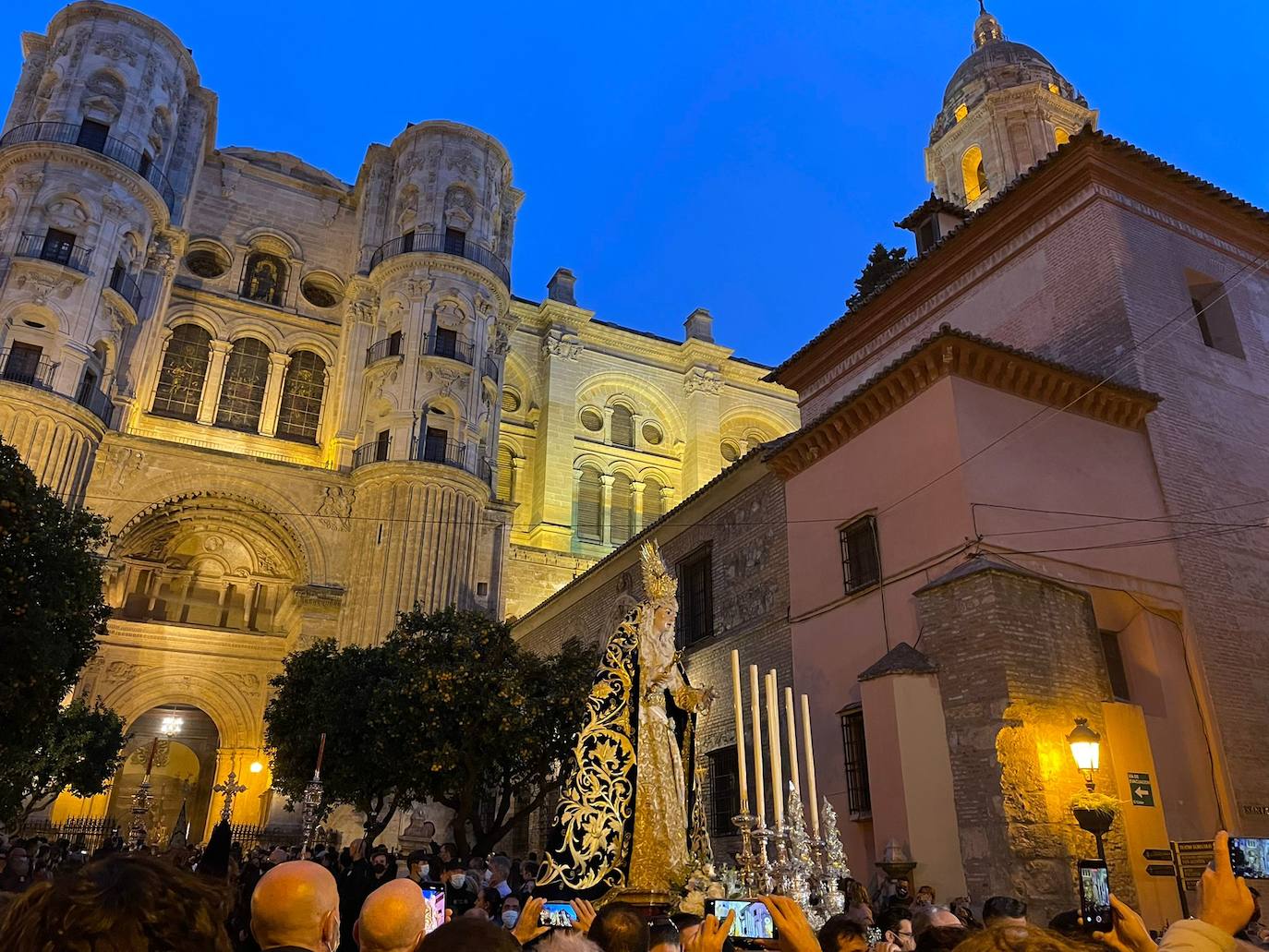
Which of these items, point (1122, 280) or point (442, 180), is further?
point (442, 180)

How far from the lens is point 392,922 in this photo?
7.59ft

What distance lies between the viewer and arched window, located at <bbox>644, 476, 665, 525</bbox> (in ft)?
123

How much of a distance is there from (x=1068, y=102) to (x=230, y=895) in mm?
32124

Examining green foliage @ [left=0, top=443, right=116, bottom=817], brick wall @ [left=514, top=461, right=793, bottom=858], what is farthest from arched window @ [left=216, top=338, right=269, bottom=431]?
green foliage @ [left=0, top=443, right=116, bottom=817]

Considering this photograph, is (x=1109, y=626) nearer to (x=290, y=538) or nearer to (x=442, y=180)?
(x=290, y=538)

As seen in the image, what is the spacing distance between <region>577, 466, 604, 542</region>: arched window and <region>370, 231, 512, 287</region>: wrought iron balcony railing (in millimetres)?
8728

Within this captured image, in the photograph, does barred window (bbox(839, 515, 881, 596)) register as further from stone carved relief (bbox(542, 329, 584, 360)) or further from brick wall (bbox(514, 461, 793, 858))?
stone carved relief (bbox(542, 329, 584, 360))

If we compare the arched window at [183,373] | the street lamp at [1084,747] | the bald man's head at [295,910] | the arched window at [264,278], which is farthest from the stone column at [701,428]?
the bald man's head at [295,910]

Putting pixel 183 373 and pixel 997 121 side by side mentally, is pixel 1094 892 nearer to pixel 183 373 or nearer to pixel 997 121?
pixel 997 121

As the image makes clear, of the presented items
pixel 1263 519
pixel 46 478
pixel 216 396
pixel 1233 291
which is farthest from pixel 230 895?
pixel 216 396

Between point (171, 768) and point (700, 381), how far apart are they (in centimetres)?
2447

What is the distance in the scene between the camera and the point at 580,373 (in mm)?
37812

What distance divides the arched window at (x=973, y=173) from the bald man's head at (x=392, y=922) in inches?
1194

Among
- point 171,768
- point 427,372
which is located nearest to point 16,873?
point 427,372
